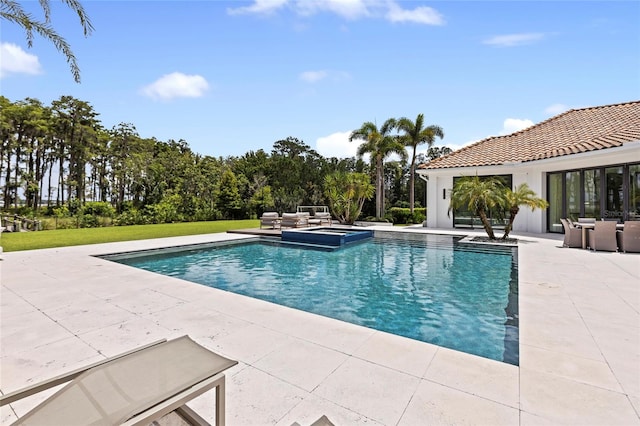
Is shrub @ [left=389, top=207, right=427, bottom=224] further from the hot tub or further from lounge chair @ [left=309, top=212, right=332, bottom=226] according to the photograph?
the hot tub

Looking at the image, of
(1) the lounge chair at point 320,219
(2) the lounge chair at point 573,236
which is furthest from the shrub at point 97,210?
(2) the lounge chair at point 573,236

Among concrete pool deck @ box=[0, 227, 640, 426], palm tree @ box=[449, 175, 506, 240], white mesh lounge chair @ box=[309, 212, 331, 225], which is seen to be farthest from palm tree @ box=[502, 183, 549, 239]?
white mesh lounge chair @ box=[309, 212, 331, 225]

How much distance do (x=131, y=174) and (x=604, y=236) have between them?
1300 inches

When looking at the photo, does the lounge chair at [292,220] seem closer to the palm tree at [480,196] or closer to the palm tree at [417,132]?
the palm tree at [480,196]

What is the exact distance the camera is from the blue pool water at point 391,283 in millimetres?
4309

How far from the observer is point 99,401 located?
1.54 m

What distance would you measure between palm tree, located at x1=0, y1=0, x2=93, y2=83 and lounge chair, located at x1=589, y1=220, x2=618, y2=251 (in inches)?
537

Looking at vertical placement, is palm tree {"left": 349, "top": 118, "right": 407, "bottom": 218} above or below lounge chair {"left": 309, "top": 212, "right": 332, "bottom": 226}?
above

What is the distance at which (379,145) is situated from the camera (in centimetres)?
2441

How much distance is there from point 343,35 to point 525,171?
10968mm

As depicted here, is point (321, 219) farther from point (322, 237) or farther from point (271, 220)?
point (322, 237)

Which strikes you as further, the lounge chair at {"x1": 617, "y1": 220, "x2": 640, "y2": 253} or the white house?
the white house

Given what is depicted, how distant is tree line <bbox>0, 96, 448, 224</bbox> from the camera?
25.0 metres

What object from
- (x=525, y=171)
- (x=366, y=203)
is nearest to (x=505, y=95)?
(x=525, y=171)
